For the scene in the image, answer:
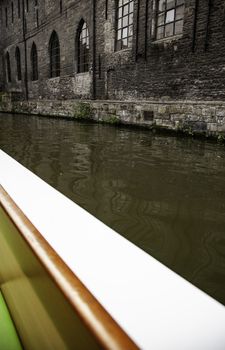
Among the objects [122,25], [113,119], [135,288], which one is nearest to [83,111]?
[113,119]

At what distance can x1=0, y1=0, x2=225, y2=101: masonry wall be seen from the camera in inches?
341

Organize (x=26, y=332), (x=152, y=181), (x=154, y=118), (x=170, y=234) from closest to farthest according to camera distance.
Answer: (x=26, y=332), (x=170, y=234), (x=152, y=181), (x=154, y=118)

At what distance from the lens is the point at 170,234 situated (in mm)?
2432

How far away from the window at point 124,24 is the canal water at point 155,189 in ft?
24.0

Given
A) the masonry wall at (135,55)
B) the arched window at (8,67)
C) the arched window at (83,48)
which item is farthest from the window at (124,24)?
the arched window at (8,67)

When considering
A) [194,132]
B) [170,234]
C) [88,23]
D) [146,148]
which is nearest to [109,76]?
[88,23]

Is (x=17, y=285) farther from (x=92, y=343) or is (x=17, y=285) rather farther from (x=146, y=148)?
(x=146, y=148)

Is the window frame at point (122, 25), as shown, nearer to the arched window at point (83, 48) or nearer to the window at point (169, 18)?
the window at point (169, 18)

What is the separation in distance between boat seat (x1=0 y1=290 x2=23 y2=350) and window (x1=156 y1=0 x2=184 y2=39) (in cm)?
1073

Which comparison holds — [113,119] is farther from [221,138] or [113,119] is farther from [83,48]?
[83,48]

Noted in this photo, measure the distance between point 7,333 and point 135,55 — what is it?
11.9m

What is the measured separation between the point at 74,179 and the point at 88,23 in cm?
1292

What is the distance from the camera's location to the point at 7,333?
3.14 ft

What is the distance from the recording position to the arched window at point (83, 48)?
48.2 feet
